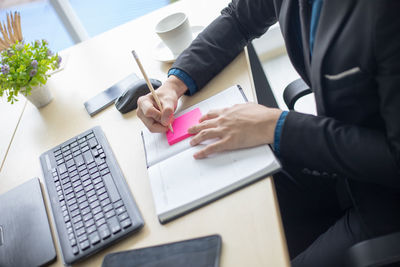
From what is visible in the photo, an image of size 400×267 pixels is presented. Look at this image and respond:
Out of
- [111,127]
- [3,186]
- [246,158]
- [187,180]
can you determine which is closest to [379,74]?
[246,158]

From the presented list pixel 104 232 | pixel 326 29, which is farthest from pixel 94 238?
pixel 326 29

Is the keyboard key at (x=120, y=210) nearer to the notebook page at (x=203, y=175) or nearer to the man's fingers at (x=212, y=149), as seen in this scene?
the notebook page at (x=203, y=175)

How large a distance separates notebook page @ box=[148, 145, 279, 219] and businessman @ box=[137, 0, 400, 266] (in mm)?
23

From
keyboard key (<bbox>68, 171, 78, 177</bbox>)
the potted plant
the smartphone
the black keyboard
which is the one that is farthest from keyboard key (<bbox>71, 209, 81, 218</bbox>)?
the potted plant

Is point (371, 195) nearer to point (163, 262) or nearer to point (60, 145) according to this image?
point (163, 262)

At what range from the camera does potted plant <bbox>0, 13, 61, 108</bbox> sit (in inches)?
39.0

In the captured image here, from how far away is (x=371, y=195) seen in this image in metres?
0.67

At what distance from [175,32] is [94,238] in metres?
0.58

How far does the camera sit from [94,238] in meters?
0.62

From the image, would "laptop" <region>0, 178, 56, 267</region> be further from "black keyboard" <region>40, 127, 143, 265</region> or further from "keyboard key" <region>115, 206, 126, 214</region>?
"keyboard key" <region>115, 206, 126, 214</region>

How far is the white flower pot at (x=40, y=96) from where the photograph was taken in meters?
1.10

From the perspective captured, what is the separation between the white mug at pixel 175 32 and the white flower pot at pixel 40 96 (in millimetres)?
451

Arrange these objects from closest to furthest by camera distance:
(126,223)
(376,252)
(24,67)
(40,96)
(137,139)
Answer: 1. (376,252)
2. (126,223)
3. (137,139)
4. (24,67)
5. (40,96)

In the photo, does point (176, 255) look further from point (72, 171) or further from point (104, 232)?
point (72, 171)
